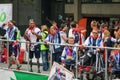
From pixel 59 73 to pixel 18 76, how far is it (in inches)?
82.8

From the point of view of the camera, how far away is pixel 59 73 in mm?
13258

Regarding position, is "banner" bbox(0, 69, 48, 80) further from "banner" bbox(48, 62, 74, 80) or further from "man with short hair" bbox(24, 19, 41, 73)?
"banner" bbox(48, 62, 74, 80)

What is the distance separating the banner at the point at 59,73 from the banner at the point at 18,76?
385 mm

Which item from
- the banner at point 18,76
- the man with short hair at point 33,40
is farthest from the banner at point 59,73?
the man with short hair at point 33,40

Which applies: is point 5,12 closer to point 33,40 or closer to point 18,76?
point 33,40

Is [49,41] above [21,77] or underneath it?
above

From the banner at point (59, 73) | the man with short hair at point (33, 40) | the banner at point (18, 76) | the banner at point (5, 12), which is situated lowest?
the banner at point (18, 76)

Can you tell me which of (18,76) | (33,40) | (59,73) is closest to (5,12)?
(33,40)

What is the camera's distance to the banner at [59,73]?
13.0 metres

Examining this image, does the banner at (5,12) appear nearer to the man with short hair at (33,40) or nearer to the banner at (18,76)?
the man with short hair at (33,40)

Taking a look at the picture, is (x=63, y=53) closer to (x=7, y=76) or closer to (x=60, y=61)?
(x=60, y=61)

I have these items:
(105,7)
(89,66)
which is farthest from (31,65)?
(105,7)

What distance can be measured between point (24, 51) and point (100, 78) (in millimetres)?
3188

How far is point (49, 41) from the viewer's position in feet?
47.8
